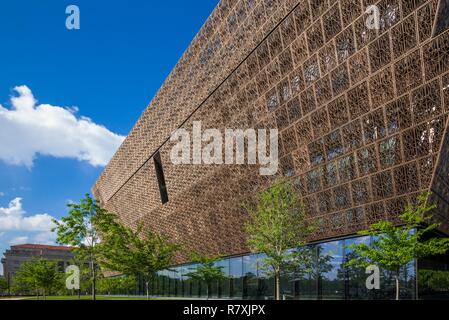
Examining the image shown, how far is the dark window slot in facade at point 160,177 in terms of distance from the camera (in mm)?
67137

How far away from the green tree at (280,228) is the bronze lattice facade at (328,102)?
154 cm

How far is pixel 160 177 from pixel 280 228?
36.9m

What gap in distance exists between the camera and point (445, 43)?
25984mm

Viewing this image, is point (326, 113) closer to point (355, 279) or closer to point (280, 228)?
point (280, 228)

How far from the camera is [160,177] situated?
225 ft

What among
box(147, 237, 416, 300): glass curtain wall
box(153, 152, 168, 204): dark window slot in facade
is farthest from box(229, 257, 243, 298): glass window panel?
box(153, 152, 168, 204): dark window slot in facade

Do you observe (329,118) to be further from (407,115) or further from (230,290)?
(230,290)

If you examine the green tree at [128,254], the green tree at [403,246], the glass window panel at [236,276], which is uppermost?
the green tree at [403,246]

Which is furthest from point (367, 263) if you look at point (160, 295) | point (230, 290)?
point (160, 295)

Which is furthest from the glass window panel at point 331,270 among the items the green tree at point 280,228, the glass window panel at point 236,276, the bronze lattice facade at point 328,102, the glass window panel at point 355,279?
the glass window panel at point 236,276

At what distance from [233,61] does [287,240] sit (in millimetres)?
18410

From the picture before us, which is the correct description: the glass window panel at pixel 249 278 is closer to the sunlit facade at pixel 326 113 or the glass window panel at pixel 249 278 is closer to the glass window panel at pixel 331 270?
the sunlit facade at pixel 326 113

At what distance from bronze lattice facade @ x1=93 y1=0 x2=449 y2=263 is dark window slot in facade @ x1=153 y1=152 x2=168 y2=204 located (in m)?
12.8

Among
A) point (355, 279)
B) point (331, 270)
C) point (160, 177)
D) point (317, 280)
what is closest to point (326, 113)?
point (355, 279)
